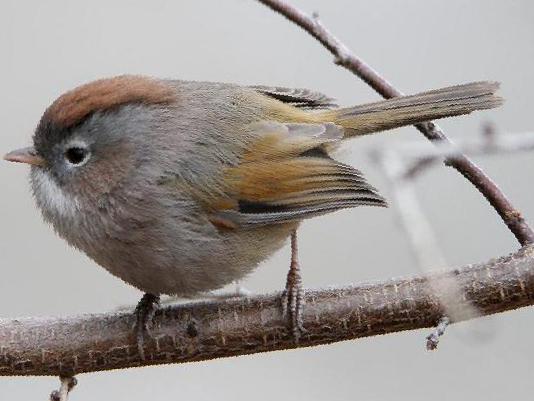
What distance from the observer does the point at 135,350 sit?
12.7 ft

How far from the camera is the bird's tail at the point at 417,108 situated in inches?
173

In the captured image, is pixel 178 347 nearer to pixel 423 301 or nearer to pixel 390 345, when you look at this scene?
pixel 423 301

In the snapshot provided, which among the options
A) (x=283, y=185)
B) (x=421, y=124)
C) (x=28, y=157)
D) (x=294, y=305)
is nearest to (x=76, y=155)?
(x=28, y=157)

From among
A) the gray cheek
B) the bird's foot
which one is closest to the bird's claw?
the bird's foot

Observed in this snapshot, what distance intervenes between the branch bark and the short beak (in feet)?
2.18

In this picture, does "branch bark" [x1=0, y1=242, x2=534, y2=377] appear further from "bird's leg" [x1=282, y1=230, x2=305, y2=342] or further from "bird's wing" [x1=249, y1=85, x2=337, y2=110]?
"bird's wing" [x1=249, y1=85, x2=337, y2=110]

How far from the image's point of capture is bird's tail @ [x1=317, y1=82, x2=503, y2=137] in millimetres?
4402

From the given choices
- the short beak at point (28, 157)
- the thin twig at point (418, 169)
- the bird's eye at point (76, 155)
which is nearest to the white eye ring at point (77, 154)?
the bird's eye at point (76, 155)

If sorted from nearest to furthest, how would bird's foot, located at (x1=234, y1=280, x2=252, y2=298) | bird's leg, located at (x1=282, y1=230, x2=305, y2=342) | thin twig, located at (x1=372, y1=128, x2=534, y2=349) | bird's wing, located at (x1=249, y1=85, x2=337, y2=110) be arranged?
thin twig, located at (x1=372, y1=128, x2=534, y2=349)
bird's leg, located at (x1=282, y1=230, x2=305, y2=342)
bird's foot, located at (x1=234, y1=280, x2=252, y2=298)
bird's wing, located at (x1=249, y1=85, x2=337, y2=110)

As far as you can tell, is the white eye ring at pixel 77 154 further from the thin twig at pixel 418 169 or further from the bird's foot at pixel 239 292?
the thin twig at pixel 418 169

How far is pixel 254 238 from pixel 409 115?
985 millimetres

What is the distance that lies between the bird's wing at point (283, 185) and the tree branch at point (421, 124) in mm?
422

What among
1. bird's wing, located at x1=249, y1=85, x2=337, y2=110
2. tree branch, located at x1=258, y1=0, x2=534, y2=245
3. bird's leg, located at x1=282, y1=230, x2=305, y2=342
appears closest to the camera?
tree branch, located at x1=258, y1=0, x2=534, y2=245

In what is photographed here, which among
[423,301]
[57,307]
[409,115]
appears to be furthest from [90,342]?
[57,307]
